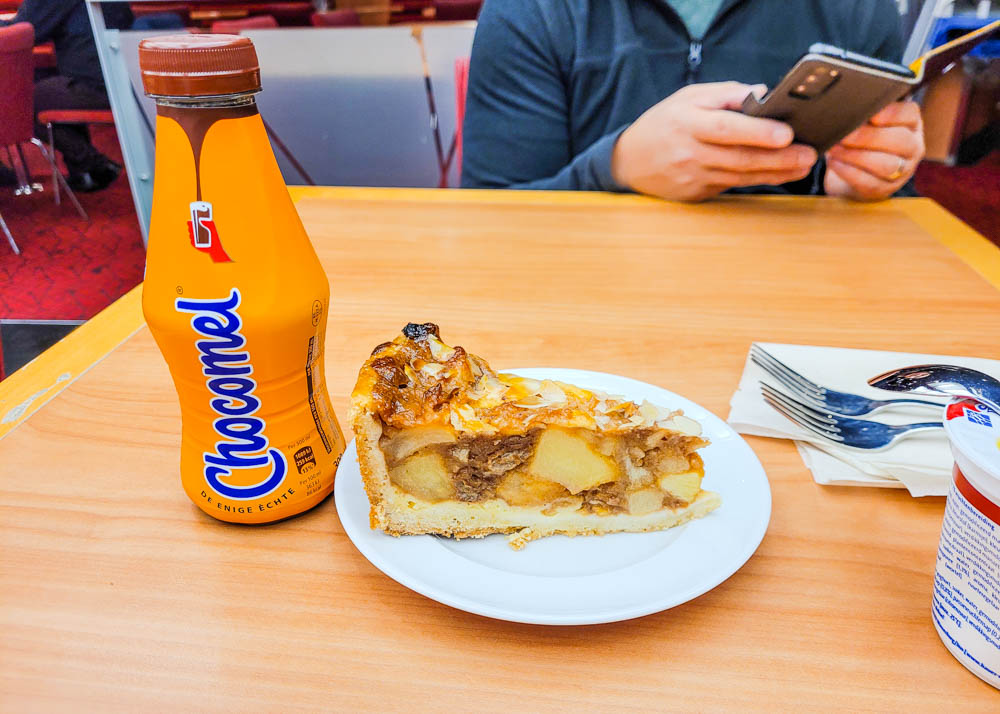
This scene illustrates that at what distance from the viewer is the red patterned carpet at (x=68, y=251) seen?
209 centimetres

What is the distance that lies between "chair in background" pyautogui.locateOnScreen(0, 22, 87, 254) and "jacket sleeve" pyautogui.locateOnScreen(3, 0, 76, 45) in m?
0.02

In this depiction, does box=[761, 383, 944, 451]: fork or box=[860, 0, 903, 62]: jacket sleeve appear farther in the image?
box=[860, 0, 903, 62]: jacket sleeve

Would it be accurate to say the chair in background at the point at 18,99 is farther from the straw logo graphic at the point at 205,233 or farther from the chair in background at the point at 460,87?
the straw logo graphic at the point at 205,233

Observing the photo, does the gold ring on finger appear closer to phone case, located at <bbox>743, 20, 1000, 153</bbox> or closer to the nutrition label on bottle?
phone case, located at <bbox>743, 20, 1000, 153</bbox>

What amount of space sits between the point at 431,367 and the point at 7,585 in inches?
15.6

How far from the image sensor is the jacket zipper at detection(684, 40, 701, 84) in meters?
1.82

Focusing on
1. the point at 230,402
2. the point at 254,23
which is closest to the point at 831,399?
the point at 230,402

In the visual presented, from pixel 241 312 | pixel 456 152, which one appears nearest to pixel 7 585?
pixel 241 312

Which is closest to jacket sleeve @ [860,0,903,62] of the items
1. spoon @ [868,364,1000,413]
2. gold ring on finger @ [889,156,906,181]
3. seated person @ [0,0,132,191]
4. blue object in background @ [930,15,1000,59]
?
gold ring on finger @ [889,156,906,181]

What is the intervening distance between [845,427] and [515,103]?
53.3 inches

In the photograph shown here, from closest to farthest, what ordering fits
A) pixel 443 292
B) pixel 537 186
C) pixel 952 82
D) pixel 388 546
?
pixel 388 546 < pixel 443 292 < pixel 537 186 < pixel 952 82

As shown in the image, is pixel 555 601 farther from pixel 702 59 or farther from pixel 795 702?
pixel 702 59

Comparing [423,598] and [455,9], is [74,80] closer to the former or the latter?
[455,9]

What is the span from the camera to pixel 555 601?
554 mm
